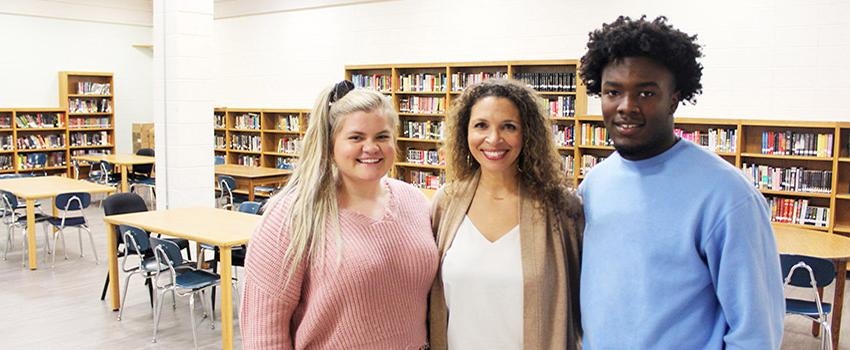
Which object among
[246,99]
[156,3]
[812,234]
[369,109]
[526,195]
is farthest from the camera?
[246,99]

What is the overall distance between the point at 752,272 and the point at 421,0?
8.78m

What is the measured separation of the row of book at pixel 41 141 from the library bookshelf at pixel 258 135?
3.02 metres

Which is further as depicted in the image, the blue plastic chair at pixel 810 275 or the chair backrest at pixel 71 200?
→ the chair backrest at pixel 71 200

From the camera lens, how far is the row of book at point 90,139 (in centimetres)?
1298

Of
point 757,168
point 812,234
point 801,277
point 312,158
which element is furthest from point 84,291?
point 757,168

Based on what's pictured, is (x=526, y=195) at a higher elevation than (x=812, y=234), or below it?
higher

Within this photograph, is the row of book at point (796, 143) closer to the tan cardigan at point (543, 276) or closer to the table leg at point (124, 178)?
the tan cardigan at point (543, 276)

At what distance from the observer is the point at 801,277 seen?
4.30 meters

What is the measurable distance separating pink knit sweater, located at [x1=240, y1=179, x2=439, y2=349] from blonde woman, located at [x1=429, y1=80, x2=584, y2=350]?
14cm

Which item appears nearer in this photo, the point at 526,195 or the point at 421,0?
the point at 526,195

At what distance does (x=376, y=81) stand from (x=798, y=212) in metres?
5.62

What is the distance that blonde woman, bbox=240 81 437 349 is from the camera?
75.2 inches

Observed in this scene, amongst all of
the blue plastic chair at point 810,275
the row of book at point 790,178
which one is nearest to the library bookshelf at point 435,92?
the row of book at point 790,178

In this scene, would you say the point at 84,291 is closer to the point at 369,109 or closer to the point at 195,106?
the point at 195,106
